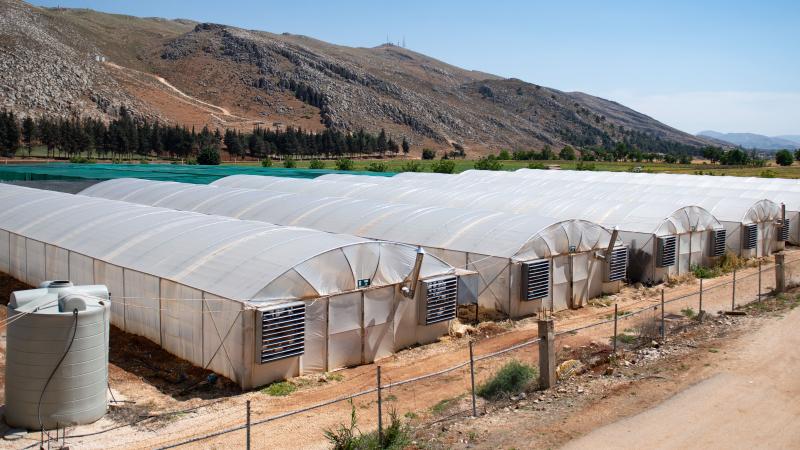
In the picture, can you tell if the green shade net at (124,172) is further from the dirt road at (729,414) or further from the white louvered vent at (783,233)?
the dirt road at (729,414)

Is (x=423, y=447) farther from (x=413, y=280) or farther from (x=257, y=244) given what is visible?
(x=257, y=244)

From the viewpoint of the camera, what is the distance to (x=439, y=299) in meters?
19.9

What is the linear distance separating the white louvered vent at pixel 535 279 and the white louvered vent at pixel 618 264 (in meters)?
3.92

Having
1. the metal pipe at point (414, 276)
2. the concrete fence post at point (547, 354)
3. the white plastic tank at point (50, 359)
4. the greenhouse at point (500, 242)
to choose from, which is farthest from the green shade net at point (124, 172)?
the concrete fence post at point (547, 354)

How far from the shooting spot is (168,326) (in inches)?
702

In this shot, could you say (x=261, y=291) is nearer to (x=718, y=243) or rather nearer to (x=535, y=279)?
(x=535, y=279)

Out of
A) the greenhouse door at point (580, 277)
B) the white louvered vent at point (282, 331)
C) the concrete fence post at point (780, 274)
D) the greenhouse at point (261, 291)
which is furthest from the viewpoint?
the concrete fence post at point (780, 274)

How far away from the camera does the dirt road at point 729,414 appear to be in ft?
42.4

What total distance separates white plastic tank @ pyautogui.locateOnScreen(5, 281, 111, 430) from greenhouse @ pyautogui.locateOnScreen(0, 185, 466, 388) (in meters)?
3.52

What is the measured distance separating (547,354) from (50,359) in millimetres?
10244

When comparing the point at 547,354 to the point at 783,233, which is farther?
the point at 783,233

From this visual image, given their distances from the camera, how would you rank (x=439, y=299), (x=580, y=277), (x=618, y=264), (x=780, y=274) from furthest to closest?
(x=618, y=264), (x=780, y=274), (x=580, y=277), (x=439, y=299)

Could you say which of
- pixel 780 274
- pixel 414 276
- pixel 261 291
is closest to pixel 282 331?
pixel 261 291

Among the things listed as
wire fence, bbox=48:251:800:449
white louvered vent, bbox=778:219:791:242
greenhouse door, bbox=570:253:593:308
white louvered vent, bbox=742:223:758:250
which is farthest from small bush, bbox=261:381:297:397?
white louvered vent, bbox=778:219:791:242
